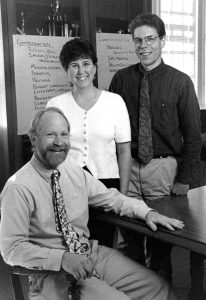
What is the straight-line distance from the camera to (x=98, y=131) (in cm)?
212

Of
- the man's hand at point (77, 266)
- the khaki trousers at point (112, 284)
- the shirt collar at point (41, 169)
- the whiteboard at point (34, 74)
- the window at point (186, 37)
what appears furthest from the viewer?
the window at point (186, 37)

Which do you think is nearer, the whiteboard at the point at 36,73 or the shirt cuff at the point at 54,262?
the shirt cuff at the point at 54,262

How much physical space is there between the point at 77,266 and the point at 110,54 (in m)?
2.38

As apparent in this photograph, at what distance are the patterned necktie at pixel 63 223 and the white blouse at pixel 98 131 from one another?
0.49 meters

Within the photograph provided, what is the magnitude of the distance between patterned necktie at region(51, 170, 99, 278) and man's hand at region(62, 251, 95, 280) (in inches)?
5.6

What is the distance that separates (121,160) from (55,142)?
0.63 metres

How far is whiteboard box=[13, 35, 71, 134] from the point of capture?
115 inches

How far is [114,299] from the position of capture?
1.55 m

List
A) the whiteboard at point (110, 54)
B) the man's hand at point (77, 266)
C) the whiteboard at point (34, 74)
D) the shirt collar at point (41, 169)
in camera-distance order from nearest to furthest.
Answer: the man's hand at point (77, 266), the shirt collar at point (41, 169), the whiteboard at point (34, 74), the whiteboard at point (110, 54)

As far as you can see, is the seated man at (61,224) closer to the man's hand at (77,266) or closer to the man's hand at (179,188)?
the man's hand at (77,266)

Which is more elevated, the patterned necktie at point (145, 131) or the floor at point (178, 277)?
the patterned necktie at point (145, 131)

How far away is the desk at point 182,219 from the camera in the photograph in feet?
4.98

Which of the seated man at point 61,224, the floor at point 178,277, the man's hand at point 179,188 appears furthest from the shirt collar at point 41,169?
the floor at point 178,277

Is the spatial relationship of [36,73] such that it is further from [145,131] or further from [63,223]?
[63,223]
